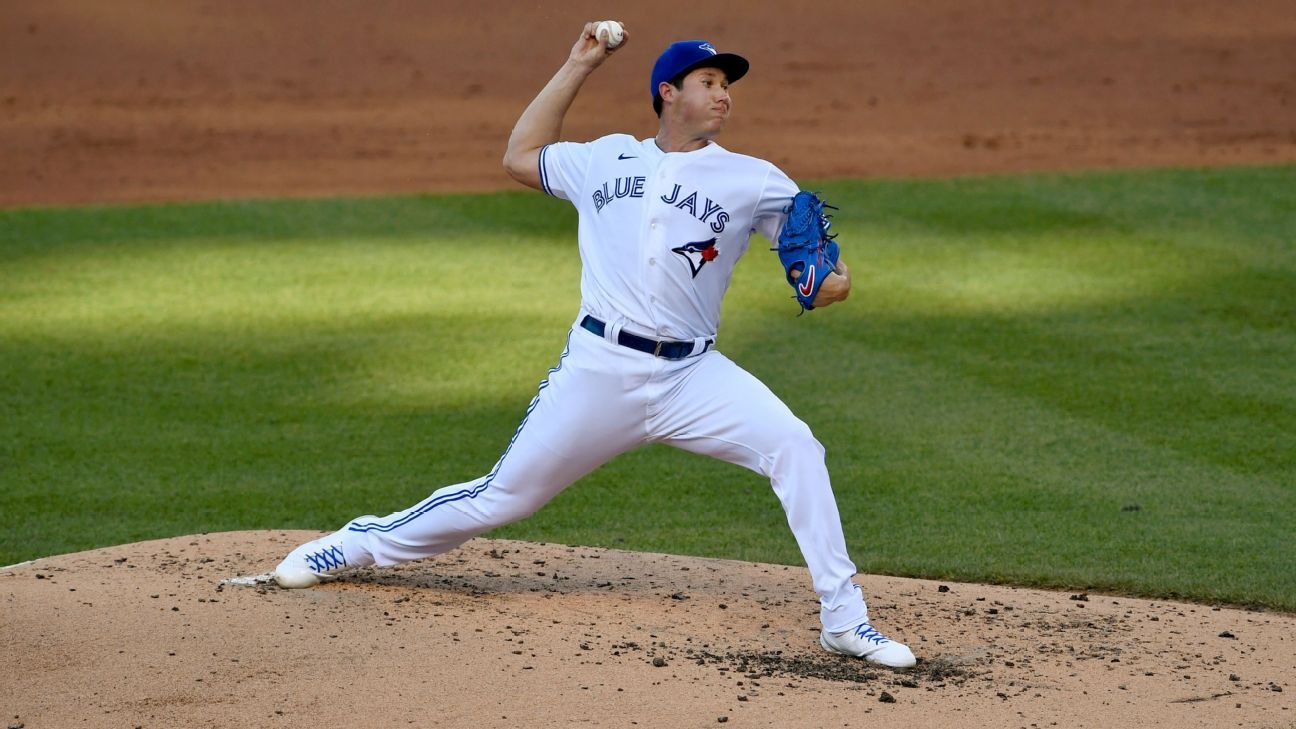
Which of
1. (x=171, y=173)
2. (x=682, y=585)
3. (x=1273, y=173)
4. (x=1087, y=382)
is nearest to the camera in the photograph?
(x=682, y=585)

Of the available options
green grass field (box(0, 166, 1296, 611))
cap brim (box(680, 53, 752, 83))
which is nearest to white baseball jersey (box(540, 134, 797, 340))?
cap brim (box(680, 53, 752, 83))

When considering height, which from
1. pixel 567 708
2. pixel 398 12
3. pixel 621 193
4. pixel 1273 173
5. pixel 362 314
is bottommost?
pixel 567 708

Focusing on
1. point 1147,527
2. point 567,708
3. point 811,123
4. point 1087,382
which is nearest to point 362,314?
point 1087,382

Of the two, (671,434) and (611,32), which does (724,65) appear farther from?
(671,434)

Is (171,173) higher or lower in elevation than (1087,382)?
higher

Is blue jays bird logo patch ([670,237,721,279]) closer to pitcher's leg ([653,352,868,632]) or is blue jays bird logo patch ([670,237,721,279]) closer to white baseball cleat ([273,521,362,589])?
pitcher's leg ([653,352,868,632])

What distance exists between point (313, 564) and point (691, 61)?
81.8 inches

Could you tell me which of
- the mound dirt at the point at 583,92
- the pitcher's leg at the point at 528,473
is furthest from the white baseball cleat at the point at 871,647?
the mound dirt at the point at 583,92

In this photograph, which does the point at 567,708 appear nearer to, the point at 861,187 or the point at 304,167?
the point at 861,187

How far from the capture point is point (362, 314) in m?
10.4

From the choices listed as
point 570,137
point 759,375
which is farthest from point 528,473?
point 570,137

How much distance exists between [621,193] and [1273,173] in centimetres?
1052

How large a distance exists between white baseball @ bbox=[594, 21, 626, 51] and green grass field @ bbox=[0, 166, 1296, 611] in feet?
7.55

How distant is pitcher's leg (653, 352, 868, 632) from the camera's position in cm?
495
